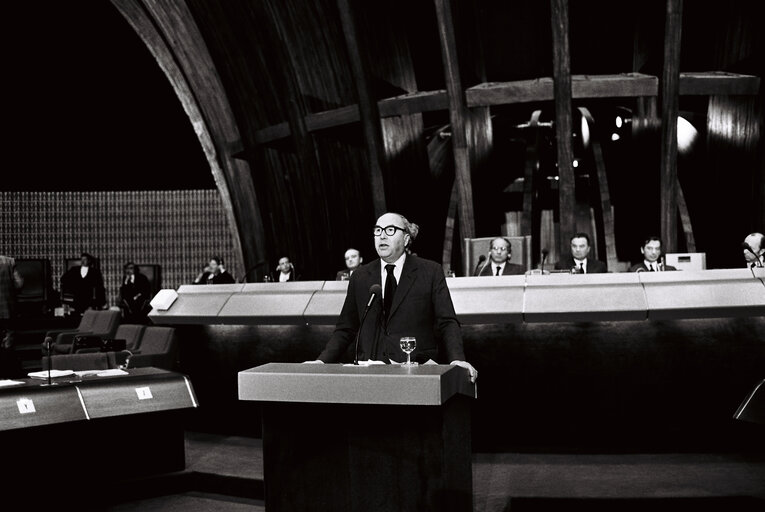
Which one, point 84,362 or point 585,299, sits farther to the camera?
point 84,362

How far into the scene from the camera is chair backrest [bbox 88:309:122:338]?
10.6 m

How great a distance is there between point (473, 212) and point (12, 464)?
7.25 meters

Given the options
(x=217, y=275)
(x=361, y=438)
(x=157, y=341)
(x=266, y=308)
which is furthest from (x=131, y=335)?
(x=361, y=438)

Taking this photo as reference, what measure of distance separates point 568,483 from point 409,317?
1524 millimetres

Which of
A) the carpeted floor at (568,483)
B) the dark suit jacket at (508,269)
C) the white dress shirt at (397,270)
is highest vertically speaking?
the white dress shirt at (397,270)

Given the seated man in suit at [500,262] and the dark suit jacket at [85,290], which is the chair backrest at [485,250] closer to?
the seated man in suit at [500,262]

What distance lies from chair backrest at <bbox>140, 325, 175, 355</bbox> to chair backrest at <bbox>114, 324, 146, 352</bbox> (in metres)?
0.17

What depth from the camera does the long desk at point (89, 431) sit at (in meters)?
4.40

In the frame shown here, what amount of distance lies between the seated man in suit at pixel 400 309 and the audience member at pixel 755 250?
2892 millimetres

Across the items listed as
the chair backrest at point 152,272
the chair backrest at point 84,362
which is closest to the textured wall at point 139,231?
the chair backrest at point 152,272

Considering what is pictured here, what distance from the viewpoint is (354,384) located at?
286cm

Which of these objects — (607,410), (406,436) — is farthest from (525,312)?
(406,436)

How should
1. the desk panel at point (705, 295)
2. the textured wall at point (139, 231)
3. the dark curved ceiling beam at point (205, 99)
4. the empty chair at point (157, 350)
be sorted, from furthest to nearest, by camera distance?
the textured wall at point (139, 231), the dark curved ceiling beam at point (205, 99), the empty chair at point (157, 350), the desk panel at point (705, 295)

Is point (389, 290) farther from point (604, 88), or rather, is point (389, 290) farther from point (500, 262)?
point (604, 88)
